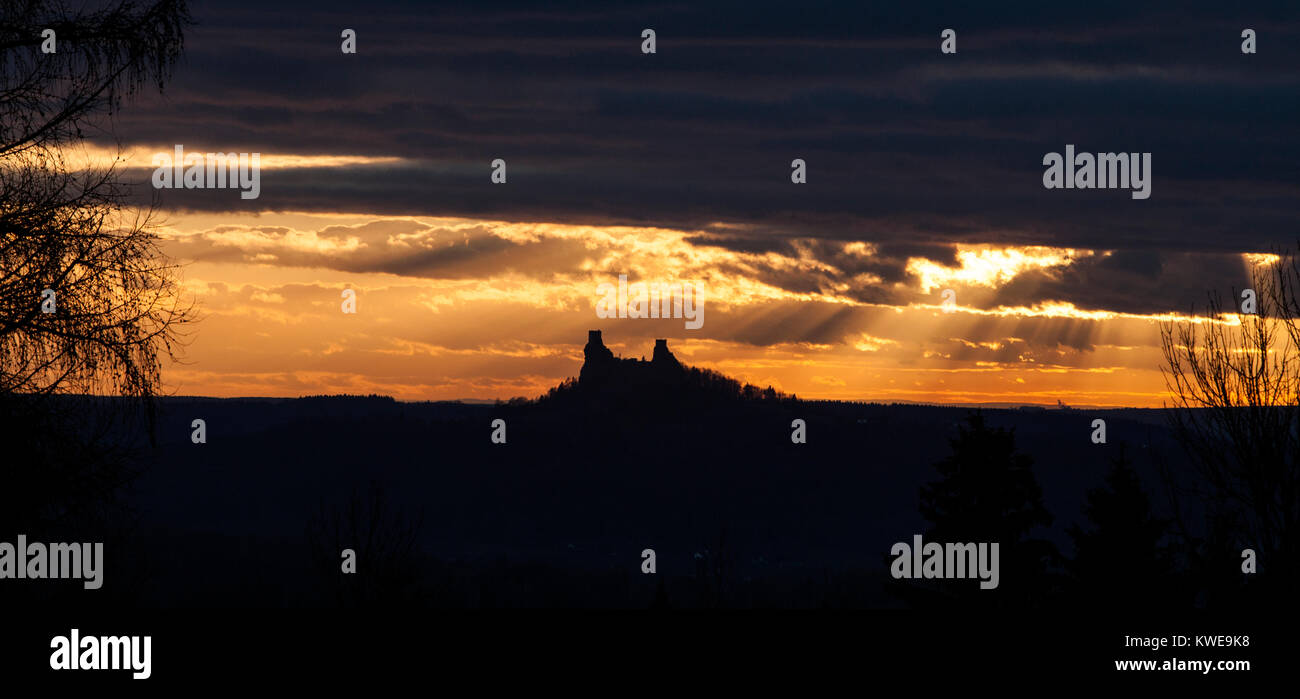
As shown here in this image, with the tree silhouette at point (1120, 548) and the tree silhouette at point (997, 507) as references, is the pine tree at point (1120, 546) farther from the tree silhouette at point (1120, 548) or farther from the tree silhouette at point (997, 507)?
the tree silhouette at point (997, 507)

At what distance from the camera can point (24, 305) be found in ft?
47.6

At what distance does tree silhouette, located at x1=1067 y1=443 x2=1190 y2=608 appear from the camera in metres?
41.1

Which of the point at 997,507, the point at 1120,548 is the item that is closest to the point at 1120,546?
the point at 1120,548

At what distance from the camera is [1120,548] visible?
42125mm

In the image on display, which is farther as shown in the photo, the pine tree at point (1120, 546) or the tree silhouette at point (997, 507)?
the tree silhouette at point (997, 507)

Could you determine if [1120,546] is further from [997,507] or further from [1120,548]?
[997,507]

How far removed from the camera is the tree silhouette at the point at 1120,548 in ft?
135

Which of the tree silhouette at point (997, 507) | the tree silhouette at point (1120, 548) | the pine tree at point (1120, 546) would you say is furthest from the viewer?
the tree silhouette at point (997, 507)

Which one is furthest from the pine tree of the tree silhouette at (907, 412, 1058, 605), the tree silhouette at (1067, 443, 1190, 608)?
the tree silhouette at (907, 412, 1058, 605)

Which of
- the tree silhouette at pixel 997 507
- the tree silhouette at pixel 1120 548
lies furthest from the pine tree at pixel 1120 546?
the tree silhouette at pixel 997 507

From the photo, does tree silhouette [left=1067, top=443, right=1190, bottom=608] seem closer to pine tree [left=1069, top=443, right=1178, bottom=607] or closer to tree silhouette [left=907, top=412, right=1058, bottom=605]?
pine tree [left=1069, top=443, right=1178, bottom=607]
